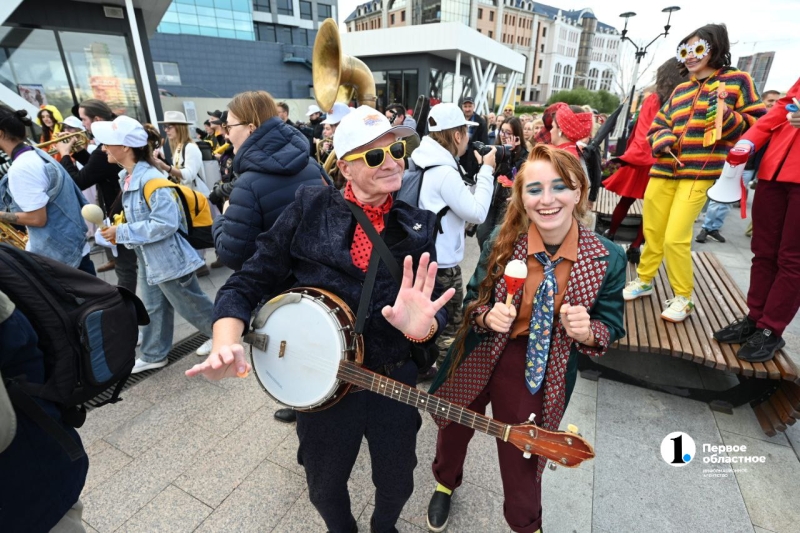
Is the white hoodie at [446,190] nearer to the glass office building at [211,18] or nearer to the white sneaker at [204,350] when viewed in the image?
the white sneaker at [204,350]

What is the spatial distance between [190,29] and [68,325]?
45.5 meters

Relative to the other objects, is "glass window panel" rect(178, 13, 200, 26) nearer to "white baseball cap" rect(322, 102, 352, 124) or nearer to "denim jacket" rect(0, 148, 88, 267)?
"denim jacket" rect(0, 148, 88, 267)

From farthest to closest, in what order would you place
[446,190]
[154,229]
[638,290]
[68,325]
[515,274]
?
[638,290], [154,229], [446,190], [515,274], [68,325]

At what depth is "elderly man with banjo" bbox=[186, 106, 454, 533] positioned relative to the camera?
1.54 meters

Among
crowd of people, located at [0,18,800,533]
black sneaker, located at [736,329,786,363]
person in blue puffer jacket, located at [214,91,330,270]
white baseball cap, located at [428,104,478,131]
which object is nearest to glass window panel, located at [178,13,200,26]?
crowd of people, located at [0,18,800,533]

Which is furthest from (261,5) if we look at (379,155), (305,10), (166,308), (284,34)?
(379,155)

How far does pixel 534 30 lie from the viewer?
7488 centimetres

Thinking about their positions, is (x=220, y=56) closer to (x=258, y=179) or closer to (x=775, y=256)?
(x=258, y=179)

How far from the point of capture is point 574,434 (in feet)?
4.88

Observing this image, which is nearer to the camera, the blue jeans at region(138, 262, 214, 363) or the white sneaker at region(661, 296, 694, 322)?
the white sneaker at region(661, 296, 694, 322)

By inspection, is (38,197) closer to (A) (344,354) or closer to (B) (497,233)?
(A) (344,354)

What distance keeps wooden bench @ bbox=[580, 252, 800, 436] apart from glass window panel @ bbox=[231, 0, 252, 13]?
1869 inches

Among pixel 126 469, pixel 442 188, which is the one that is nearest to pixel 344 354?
pixel 442 188

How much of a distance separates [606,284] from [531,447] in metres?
0.79
